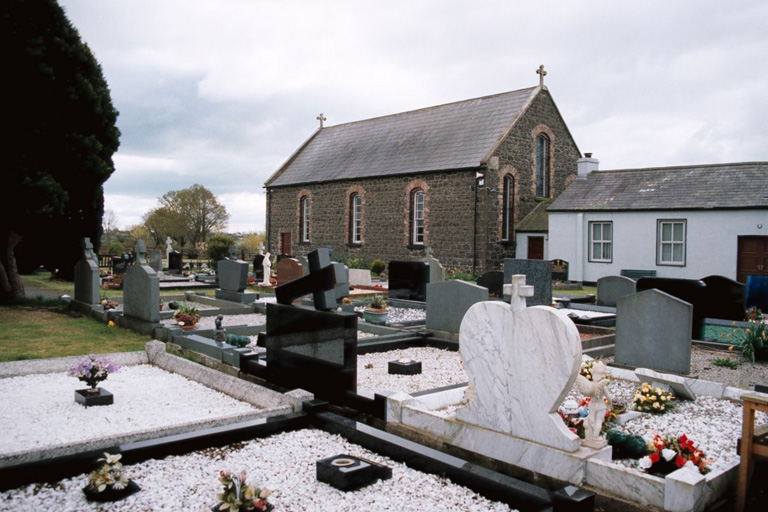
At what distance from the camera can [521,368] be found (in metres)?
4.68

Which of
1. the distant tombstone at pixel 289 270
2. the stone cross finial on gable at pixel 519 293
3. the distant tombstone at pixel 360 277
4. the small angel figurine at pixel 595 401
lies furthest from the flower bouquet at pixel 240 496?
the distant tombstone at pixel 360 277

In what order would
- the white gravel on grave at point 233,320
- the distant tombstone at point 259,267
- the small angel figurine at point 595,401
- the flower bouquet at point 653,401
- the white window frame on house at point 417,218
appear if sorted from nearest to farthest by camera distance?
1. the small angel figurine at point 595,401
2. the flower bouquet at point 653,401
3. the white gravel on grave at point 233,320
4. the distant tombstone at point 259,267
5. the white window frame on house at point 417,218

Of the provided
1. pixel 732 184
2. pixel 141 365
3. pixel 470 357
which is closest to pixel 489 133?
pixel 732 184

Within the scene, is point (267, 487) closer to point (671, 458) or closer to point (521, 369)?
point (521, 369)

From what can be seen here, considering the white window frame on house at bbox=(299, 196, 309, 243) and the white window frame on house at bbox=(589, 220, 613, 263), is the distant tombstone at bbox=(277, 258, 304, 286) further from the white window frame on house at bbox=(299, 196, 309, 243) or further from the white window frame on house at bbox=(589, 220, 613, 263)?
the white window frame on house at bbox=(299, 196, 309, 243)

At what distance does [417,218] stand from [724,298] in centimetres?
1510

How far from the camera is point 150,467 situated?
15.4 feet

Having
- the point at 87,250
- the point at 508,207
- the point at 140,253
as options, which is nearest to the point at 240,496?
the point at 140,253

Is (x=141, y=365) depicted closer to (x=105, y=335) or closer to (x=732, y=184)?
(x=105, y=335)

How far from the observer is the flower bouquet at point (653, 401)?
6.21 meters

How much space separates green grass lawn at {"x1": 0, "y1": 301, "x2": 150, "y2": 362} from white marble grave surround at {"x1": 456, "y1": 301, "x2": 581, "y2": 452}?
6.55m

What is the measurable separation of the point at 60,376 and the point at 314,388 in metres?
3.68

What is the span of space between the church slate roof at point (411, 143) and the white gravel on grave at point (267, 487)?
1930 centimetres

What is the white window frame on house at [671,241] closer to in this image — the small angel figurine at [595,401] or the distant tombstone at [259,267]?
the distant tombstone at [259,267]
